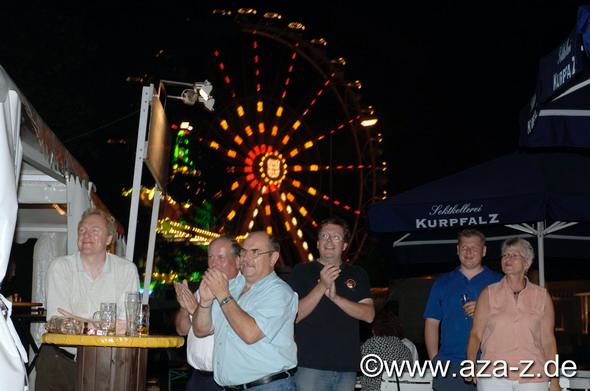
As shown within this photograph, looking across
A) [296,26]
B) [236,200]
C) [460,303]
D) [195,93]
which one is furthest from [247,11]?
[460,303]

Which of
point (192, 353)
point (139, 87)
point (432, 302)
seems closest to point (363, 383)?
point (432, 302)

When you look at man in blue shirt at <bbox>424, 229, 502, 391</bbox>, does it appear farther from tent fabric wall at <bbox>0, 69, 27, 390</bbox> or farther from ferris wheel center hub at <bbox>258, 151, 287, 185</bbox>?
ferris wheel center hub at <bbox>258, 151, 287, 185</bbox>

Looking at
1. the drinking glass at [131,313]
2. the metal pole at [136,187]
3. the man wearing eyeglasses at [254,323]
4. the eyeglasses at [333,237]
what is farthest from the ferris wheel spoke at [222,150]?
the man wearing eyeglasses at [254,323]

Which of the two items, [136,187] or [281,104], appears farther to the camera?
[281,104]

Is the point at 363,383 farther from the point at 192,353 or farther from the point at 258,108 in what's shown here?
the point at 258,108

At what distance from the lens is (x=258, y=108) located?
25016 millimetres

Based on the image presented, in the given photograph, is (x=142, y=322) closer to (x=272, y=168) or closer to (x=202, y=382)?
(x=202, y=382)

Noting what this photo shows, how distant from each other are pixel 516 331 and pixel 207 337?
1.93 meters

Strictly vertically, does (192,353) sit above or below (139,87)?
below

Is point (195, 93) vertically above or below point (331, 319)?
above

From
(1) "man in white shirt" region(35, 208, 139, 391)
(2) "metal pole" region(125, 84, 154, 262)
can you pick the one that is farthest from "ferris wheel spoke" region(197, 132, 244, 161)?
(1) "man in white shirt" region(35, 208, 139, 391)

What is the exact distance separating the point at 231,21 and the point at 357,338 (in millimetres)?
19710

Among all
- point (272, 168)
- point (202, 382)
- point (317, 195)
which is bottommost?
point (202, 382)

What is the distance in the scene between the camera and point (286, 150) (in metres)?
24.8
